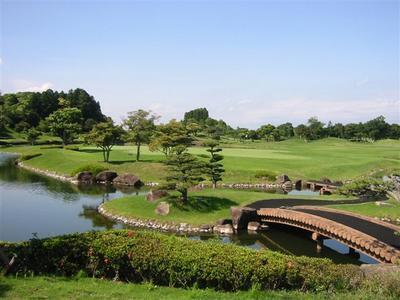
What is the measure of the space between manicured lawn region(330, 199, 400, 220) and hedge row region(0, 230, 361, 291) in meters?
21.3

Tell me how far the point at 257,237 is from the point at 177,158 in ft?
30.3

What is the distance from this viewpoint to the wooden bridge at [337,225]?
70.9 feet

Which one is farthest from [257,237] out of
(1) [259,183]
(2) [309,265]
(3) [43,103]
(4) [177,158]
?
(3) [43,103]

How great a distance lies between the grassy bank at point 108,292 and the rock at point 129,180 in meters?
40.0

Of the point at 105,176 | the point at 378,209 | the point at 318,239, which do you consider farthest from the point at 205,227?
the point at 105,176

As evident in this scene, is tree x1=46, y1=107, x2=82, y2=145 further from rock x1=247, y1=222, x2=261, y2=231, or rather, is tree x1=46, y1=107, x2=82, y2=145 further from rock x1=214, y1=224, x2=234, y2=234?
rock x1=247, y1=222, x2=261, y2=231

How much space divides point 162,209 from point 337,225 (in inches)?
552

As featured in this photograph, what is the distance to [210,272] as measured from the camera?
1265cm

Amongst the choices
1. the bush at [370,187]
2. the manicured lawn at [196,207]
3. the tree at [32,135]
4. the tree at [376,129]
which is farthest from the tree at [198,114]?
the bush at [370,187]

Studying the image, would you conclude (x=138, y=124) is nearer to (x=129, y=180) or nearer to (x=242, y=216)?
(x=129, y=180)

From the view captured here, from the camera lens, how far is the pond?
93.0 feet

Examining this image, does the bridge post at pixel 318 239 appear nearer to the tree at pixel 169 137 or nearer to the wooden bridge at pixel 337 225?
the wooden bridge at pixel 337 225

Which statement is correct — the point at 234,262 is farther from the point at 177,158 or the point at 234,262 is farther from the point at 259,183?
the point at 259,183

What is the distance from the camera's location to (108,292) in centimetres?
1130
